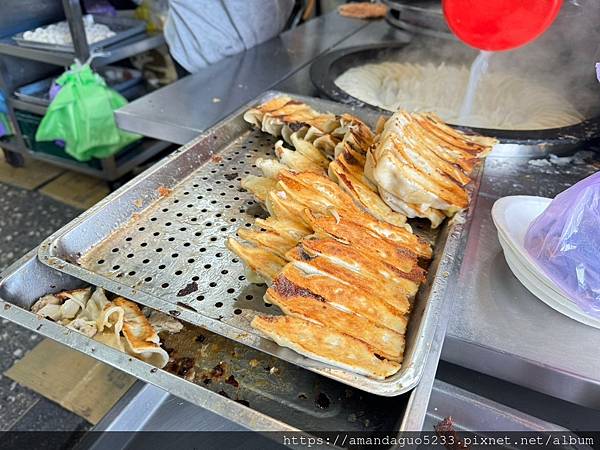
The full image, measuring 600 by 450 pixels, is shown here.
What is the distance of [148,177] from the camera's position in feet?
4.03

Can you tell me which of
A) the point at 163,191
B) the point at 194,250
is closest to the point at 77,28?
the point at 163,191

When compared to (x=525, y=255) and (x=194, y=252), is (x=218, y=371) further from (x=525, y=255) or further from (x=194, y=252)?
(x=525, y=255)

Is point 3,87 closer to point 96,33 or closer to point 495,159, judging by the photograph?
point 96,33

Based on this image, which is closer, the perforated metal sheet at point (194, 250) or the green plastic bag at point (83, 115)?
the perforated metal sheet at point (194, 250)

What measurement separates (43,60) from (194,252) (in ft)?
8.38

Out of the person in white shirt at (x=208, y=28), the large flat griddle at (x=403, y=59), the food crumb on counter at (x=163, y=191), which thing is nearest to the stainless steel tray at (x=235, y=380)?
the food crumb on counter at (x=163, y=191)

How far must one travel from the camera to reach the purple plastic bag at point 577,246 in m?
0.92

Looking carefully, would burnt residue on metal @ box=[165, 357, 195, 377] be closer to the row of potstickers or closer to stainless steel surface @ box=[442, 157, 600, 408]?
the row of potstickers

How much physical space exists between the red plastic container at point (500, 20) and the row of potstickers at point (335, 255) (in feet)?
1.49

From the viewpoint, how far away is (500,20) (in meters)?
1.35

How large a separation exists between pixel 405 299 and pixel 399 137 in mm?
447

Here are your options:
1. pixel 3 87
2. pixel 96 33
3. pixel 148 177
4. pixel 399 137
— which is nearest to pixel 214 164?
pixel 148 177

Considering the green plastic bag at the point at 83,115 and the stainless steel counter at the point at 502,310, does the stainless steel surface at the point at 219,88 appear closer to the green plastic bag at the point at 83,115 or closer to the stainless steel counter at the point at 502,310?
the stainless steel counter at the point at 502,310

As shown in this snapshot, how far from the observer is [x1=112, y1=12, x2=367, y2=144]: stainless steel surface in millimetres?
1659
